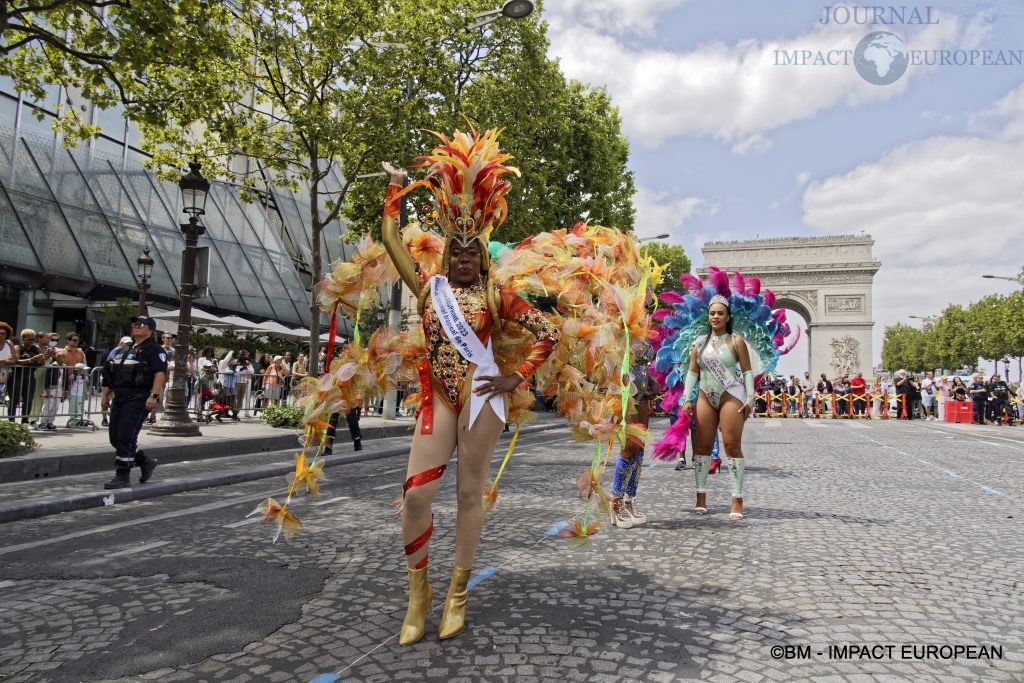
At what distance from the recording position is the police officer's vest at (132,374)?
7633 mm

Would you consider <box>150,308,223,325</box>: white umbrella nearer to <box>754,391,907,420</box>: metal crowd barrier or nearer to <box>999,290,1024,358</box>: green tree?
<box>754,391,907,420</box>: metal crowd barrier

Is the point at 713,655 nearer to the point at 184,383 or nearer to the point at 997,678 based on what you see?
the point at 997,678

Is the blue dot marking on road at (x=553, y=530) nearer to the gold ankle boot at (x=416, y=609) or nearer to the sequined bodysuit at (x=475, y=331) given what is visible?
the gold ankle boot at (x=416, y=609)

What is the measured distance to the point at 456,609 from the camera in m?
3.41

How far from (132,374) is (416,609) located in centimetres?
564

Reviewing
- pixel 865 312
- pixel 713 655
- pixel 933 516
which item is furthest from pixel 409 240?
pixel 865 312

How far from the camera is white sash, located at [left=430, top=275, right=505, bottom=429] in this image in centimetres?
348

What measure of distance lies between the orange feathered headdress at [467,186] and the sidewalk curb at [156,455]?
3065 millimetres

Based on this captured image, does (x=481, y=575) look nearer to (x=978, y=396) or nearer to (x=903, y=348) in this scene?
(x=978, y=396)

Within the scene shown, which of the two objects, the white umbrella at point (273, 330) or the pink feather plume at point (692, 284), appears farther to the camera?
the white umbrella at point (273, 330)

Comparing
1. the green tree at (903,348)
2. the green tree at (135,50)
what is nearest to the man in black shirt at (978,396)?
the green tree at (135,50)

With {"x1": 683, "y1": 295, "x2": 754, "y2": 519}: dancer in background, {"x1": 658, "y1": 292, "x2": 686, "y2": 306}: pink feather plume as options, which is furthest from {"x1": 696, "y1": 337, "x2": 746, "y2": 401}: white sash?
{"x1": 658, "y1": 292, "x2": 686, "y2": 306}: pink feather plume

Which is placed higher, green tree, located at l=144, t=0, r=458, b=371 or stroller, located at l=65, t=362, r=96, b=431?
green tree, located at l=144, t=0, r=458, b=371

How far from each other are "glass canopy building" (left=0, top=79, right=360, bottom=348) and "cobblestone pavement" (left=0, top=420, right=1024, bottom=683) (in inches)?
871
